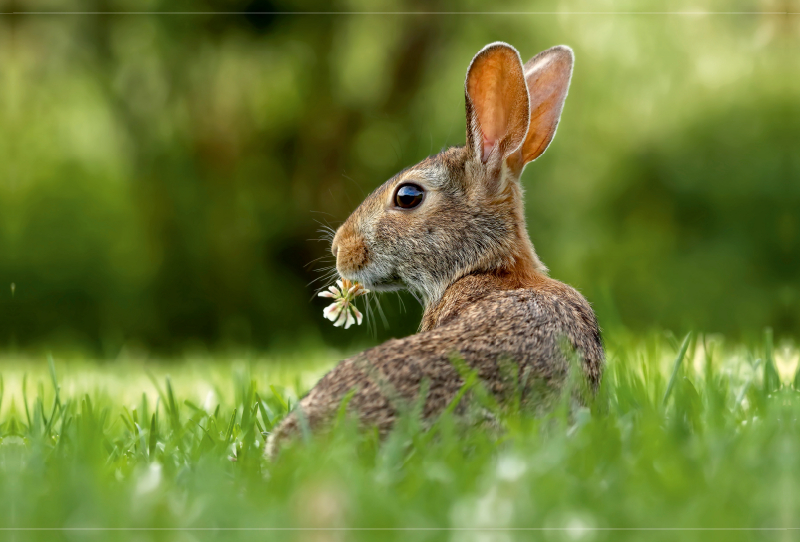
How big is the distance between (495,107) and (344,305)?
1025 millimetres

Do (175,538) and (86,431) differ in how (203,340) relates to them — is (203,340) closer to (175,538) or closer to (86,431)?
(86,431)

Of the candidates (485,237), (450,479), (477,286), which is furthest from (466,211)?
(450,479)

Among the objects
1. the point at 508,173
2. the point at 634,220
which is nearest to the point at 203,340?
the point at 634,220

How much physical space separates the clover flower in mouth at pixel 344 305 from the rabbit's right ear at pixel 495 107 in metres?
0.75

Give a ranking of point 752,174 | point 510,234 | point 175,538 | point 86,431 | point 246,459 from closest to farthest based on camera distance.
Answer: point 175,538 → point 246,459 → point 86,431 → point 510,234 → point 752,174

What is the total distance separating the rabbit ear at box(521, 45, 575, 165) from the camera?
3553mm

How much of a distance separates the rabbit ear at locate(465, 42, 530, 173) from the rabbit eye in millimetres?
267

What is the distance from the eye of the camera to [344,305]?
135 inches

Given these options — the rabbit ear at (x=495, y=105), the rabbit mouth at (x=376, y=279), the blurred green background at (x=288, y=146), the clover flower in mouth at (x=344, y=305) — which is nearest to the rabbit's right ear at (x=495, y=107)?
the rabbit ear at (x=495, y=105)

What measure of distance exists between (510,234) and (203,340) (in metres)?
8.32

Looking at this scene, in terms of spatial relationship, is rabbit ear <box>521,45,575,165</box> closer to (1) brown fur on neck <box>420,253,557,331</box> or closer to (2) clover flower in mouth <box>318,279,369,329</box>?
(1) brown fur on neck <box>420,253,557,331</box>

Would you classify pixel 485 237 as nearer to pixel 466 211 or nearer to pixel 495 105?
pixel 466 211

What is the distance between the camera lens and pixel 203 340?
10961 mm

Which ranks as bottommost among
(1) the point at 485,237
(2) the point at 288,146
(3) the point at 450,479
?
(3) the point at 450,479
